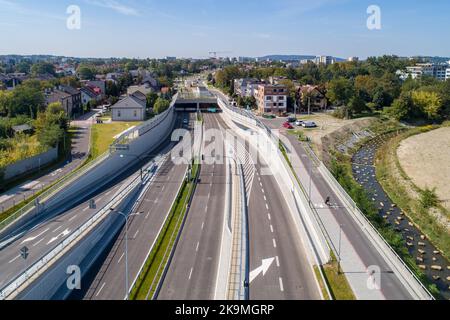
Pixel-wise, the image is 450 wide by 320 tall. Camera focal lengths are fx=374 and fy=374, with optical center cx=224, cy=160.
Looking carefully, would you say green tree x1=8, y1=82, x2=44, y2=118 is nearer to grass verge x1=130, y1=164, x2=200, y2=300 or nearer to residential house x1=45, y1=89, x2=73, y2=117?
residential house x1=45, y1=89, x2=73, y2=117

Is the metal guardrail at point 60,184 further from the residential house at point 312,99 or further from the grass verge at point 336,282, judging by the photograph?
the residential house at point 312,99

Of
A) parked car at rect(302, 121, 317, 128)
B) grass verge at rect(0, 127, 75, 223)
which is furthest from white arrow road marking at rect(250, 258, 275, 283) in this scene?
parked car at rect(302, 121, 317, 128)

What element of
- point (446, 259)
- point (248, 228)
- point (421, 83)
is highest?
point (421, 83)

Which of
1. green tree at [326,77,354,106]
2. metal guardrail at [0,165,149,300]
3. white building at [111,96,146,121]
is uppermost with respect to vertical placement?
green tree at [326,77,354,106]

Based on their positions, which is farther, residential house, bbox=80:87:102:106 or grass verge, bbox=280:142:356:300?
residential house, bbox=80:87:102:106

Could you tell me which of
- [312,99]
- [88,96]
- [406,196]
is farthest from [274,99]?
[406,196]

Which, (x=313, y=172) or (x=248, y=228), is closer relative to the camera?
(x=248, y=228)
